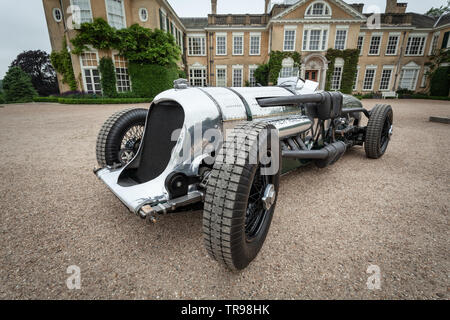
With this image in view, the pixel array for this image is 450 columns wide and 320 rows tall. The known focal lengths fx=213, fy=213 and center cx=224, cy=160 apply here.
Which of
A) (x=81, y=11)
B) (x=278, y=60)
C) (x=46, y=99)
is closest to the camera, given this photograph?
(x=81, y=11)

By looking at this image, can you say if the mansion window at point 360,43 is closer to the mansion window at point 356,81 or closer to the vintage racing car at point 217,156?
the mansion window at point 356,81

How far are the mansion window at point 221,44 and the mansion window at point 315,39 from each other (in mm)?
8244

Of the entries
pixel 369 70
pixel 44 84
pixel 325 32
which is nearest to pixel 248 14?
pixel 325 32

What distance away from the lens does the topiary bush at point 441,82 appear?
21.1 m

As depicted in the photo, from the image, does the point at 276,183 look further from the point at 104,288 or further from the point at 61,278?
the point at 61,278

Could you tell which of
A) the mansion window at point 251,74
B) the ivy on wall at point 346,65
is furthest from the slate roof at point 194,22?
the ivy on wall at point 346,65

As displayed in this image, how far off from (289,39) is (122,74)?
15.7 meters

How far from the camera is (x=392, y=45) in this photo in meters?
22.6

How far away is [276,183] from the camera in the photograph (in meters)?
1.84

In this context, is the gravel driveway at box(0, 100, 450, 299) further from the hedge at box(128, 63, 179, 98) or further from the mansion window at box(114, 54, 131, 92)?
the mansion window at box(114, 54, 131, 92)

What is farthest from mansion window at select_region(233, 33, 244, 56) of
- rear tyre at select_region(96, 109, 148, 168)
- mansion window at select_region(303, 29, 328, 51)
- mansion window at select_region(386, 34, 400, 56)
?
rear tyre at select_region(96, 109, 148, 168)

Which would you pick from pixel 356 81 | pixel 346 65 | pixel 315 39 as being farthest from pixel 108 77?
pixel 356 81

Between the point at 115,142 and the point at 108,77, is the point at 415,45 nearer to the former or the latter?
the point at 108,77

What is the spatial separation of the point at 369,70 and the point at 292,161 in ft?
88.0
